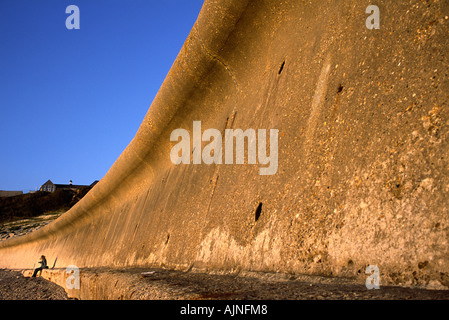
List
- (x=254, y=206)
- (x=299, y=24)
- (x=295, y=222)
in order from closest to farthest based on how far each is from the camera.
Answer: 1. (x=295, y=222)
2. (x=254, y=206)
3. (x=299, y=24)

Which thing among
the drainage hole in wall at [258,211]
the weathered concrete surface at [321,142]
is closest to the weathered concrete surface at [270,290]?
the weathered concrete surface at [321,142]

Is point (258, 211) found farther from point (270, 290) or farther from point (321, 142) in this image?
point (270, 290)

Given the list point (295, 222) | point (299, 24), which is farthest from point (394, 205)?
point (299, 24)

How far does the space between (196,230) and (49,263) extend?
10.5 m

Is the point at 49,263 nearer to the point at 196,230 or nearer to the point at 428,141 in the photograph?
the point at 196,230

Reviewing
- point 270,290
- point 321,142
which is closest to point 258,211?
point 321,142

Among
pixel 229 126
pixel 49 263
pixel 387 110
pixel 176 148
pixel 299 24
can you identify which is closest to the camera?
pixel 387 110

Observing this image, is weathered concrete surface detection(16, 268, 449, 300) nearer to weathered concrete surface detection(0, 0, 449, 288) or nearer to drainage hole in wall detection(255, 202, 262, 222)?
weathered concrete surface detection(0, 0, 449, 288)

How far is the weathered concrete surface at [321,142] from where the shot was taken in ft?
4.02

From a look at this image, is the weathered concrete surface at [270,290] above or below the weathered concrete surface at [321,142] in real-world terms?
below

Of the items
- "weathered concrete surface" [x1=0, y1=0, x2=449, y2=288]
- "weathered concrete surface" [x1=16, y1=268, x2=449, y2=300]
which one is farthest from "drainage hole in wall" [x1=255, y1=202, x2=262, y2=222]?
"weathered concrete surface" [x1=16, y1=268, x2=449, y2=300]

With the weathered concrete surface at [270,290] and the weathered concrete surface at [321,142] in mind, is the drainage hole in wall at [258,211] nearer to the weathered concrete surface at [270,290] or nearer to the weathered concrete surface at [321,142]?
the weathered concrete surface at [321,142]

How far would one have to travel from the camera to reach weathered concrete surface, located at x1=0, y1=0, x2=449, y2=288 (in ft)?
4.02

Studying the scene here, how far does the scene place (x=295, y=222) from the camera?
1.73 meters
